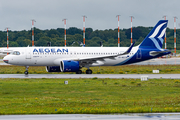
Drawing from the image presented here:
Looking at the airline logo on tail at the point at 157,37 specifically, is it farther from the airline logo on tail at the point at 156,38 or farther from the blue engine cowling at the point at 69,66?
the blue engine cowling at the point at 69,66

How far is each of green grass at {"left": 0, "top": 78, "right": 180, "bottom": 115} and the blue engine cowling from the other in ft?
40.7

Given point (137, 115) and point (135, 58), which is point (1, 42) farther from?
point (137, 115)

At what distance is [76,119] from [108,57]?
27.9m

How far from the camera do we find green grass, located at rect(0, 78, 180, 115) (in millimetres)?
16781

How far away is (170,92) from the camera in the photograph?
2411 centimetres

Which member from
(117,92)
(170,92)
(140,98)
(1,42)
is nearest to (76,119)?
(140,98)

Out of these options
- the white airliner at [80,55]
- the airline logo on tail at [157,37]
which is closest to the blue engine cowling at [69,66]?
the white airliner at [80,55]

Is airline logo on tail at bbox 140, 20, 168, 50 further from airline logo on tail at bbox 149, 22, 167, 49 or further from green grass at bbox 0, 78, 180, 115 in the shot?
green grass at bbox 0, 78, 180, 115

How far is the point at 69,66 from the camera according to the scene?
132 feet

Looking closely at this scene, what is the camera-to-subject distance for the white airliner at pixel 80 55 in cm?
4112

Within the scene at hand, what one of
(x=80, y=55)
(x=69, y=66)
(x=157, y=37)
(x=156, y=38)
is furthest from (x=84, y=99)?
(x=157, y=37)

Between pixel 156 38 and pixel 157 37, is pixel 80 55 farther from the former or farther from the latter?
pixel 157 37

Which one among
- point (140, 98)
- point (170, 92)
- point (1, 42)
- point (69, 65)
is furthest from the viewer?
point (1, 42)

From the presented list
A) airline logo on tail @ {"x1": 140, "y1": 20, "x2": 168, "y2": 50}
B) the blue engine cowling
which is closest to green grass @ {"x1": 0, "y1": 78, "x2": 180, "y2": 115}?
the blue engine cowling
